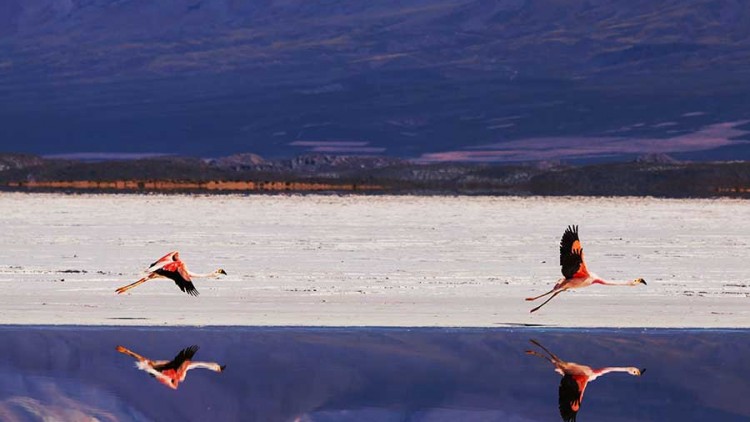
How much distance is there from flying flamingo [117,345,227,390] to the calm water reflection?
0.8 inches

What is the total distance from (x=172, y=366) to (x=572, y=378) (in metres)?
2.62

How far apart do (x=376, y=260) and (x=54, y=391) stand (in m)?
11.5

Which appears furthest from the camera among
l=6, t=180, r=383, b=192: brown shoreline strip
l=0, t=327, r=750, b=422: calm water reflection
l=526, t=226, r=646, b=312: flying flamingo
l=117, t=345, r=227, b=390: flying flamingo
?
l=6, t=180, r=383, b=192: brown shoreline strip

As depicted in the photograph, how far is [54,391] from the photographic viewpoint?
10.1 meters

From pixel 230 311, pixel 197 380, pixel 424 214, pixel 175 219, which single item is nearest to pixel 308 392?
pixel 197 380

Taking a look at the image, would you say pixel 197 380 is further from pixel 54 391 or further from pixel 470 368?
pixel 470 368

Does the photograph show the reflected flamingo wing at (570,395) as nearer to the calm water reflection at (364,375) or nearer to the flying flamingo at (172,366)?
the calm water reflection at (364,375)

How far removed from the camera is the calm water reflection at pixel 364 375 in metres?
9.41

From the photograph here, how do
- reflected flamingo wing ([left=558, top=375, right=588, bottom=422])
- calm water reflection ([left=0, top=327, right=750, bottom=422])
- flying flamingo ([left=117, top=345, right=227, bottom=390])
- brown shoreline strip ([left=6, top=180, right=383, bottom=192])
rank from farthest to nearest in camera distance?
brown shoreline strip ([left=6, top=180, right=383, bottom=192]) → flying flamingo ([left=117, top=345, right=227, bottom=390]) → calm water reflection ([left=0, top=327, right=750, bottom=422]) → reflected flamingo wing ([left=558, top=375, right=588, bottom=422])

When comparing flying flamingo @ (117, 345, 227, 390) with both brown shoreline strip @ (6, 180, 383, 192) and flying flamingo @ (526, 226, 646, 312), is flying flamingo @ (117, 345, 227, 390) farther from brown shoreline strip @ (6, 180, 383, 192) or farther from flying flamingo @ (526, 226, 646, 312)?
brown shoreline strip @ (6, 180, 383, 192)

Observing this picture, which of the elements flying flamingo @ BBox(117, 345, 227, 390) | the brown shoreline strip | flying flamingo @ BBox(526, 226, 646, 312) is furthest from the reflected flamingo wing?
the brown shoreline strip

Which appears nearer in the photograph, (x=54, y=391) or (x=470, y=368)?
(x=54, y=391)

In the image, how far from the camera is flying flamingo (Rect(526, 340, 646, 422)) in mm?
9508

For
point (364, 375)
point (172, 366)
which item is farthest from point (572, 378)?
point (172, 366)
